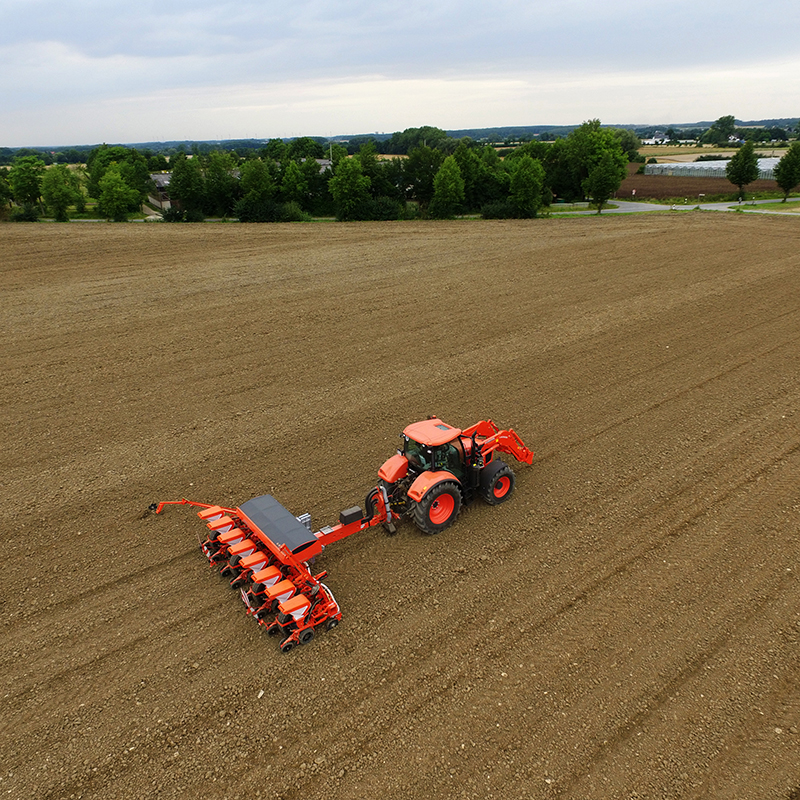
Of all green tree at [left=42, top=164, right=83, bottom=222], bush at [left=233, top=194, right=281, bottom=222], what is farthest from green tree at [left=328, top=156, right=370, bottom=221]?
green tree at [left=42, top=164, right=83, bottom=222]

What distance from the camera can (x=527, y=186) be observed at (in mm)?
45250

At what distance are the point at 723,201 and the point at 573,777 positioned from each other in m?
62.1

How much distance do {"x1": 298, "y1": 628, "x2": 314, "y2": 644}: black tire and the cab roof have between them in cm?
324

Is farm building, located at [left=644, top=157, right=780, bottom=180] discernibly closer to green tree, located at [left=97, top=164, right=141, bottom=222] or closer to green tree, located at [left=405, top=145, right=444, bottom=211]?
green tree, located at [left=405, top=145, right=444, bottom=211]

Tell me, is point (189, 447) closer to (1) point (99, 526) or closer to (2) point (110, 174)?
(1) point (99, 526)

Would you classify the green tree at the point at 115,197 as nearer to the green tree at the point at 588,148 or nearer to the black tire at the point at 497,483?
the green tree at the point at 588,148

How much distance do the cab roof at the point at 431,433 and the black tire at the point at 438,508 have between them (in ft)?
2.25

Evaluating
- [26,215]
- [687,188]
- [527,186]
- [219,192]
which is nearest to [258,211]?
[219,192]

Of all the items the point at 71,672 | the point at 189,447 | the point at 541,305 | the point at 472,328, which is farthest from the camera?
the point at 541,305

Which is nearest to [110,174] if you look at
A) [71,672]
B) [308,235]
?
[308,235]

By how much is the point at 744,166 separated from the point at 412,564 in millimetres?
57904

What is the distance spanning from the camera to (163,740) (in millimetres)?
6230

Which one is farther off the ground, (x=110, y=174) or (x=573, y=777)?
(x=110, y=174)

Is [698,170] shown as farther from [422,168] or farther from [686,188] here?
[422,168]
